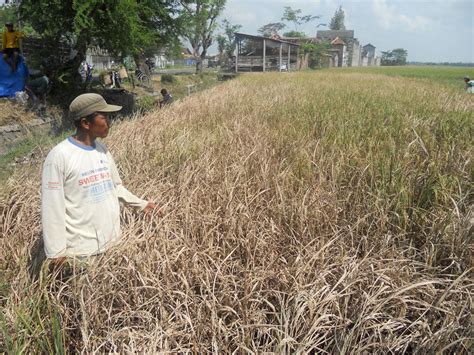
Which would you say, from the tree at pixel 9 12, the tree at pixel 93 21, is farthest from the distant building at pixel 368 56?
the tree at pixel 93 21

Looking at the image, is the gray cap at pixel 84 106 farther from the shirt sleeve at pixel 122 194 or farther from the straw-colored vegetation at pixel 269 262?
the straw-colored vegetation at pixel 269 262

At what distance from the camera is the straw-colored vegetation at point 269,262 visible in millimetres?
1701

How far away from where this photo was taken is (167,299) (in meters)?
1.91

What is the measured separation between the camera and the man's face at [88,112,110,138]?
2.00 m

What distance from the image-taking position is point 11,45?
823 centimetres

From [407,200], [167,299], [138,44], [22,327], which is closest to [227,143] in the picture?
[407,200]

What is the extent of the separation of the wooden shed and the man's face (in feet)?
122

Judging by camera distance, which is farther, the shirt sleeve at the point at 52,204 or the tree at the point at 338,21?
the tree at the point at 338,21

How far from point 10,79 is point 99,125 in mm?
7533

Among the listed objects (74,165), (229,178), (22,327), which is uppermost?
(74,165)

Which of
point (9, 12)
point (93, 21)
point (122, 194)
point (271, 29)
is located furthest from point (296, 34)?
point (122, 194)

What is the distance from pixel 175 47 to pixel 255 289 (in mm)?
12329

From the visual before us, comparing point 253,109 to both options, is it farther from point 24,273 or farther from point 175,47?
point 175,47

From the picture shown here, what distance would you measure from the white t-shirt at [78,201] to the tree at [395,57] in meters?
116
